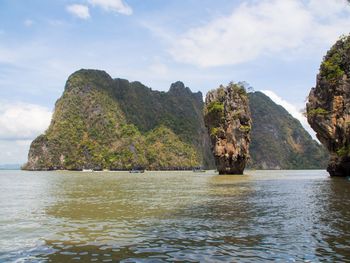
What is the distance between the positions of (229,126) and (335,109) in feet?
100

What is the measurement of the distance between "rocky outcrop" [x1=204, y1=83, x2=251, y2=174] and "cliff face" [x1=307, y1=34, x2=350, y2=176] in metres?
23.0

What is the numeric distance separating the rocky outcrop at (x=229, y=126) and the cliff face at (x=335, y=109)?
904 inches

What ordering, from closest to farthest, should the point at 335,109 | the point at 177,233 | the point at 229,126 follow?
the point at 177,233 < the point at 335,109 < the point at 229,126

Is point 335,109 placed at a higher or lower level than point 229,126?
lower

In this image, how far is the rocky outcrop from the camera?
299ft

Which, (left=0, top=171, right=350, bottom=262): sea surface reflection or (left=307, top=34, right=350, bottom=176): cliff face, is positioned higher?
(left=307, top=34, right=350, bottom=176): cliff face

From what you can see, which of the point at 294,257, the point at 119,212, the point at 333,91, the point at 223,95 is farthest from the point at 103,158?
the point at 294,257

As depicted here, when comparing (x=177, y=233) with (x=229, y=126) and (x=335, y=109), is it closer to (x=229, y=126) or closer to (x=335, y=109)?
(x=335, y=109)

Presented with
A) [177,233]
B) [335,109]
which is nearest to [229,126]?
[335,109]

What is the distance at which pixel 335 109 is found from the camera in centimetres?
6594

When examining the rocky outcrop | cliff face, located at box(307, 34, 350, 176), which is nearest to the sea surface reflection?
cliff face, located at box(307, 34, 350, 176)

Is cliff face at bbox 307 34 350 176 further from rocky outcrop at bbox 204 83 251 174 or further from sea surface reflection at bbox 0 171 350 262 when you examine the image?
sea surface reflection at bbox 0 171 350 262

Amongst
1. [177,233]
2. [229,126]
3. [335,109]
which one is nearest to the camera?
[177,233]

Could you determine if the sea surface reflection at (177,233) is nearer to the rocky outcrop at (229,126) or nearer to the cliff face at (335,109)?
the cliff face at (335,109)
